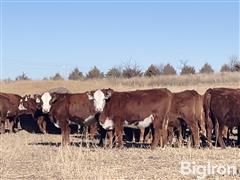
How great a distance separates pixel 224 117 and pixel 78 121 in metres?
5.23

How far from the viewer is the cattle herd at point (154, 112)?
17.1m

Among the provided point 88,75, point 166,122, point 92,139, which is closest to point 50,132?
point 92,139

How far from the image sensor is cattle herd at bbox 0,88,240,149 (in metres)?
17.1

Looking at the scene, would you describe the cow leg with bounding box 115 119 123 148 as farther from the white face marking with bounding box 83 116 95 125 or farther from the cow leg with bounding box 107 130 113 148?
the white face marking with bounding box 83 116 95 125

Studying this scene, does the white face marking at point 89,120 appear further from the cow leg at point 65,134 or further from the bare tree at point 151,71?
the bare tree at point 151,71

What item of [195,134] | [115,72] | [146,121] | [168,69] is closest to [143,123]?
[146,121]

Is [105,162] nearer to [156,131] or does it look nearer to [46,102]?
[156,131]

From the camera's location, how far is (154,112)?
55.8 feet

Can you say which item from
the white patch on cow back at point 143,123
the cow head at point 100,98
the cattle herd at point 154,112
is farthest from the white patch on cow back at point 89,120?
the white patch on cow back at point 143,123

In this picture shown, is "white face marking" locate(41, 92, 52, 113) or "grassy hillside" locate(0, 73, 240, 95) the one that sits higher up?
Result: "grassy hillside" locate(0, 73, 240, 95)

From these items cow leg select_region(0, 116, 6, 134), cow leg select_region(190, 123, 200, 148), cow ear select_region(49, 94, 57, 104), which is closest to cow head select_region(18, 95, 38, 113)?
cow leg select_region(0, 116, 6, 134)

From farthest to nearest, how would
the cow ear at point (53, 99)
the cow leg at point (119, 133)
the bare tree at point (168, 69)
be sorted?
the bare tree at point (168, 69) → the cow ear at point (53, 99) → the cow leg at point (119, 133)

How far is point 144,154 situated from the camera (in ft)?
48.4

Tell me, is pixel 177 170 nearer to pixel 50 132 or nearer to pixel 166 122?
pixel 166 122
